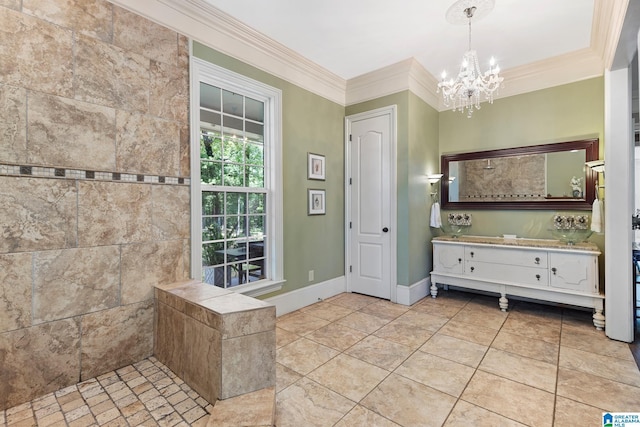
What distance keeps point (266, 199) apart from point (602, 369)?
Result: 3139 mm

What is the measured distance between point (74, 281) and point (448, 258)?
3757 mm

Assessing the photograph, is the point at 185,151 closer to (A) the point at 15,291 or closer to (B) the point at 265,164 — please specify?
(B) the point at 265,164

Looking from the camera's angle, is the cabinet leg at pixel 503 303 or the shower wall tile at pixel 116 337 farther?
the cabinet leg at pixel 503 303

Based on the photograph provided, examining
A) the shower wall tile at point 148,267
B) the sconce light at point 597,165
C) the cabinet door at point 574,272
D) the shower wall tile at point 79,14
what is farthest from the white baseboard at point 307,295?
the sconce light at point 597,165

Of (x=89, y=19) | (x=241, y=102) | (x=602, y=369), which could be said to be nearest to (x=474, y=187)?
(x=602, y=369)

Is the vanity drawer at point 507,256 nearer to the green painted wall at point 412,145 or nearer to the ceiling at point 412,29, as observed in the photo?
the green painted wall at point 412,145

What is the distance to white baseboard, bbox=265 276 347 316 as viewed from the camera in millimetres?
3305

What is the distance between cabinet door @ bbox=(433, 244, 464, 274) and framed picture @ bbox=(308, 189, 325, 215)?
1577 millimetres

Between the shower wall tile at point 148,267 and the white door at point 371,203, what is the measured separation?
2.32 m

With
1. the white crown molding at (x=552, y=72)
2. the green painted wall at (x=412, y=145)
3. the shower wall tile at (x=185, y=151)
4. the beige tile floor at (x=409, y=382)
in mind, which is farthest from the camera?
the green painted wall at (x=412, y=145)

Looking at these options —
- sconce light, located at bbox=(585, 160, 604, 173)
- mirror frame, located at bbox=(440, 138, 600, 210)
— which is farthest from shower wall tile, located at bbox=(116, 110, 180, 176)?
sconce light, located at bbox=(585, 160, 604, 173)

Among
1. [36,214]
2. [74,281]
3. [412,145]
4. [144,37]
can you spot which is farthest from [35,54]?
[412,145]

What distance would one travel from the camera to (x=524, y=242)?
344 centimetres

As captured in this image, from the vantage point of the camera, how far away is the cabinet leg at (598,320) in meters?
2.88
